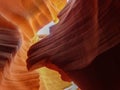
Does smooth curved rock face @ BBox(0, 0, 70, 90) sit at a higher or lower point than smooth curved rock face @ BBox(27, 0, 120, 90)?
higher

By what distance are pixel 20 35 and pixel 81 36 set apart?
182mm

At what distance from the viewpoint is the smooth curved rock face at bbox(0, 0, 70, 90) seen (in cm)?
81

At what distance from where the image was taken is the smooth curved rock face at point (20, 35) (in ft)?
2.65

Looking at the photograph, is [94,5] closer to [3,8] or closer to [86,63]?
[86,63]

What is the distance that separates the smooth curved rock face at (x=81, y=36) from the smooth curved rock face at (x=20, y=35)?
0.19ft

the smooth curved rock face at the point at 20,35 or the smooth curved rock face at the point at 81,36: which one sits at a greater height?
the smooth curved rock face at the point at 20,35

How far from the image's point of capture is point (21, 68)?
98cm

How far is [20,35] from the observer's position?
842 mm

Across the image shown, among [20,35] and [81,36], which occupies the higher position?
[20,35]

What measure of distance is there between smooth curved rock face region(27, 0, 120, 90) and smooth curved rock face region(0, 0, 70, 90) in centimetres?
6

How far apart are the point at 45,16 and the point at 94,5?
0.26m

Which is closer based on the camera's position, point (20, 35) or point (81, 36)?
point (81, 36)

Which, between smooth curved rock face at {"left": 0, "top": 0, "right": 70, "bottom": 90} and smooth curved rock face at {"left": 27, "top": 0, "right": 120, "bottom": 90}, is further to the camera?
smooth curved rock face at {"left": 0, "top": 0, "right": 70, "bottom": 90}

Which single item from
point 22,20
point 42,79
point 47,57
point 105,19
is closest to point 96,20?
point 105,19
